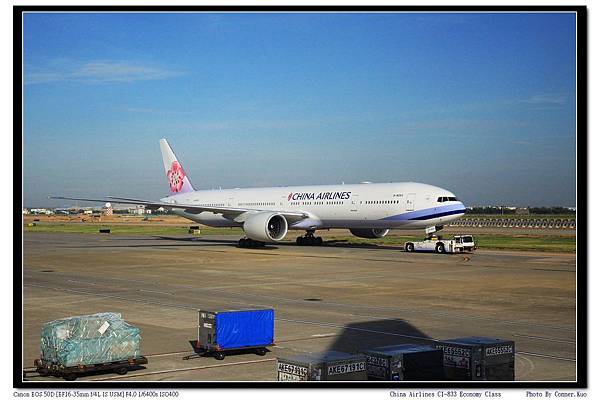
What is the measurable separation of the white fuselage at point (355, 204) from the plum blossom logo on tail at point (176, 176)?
7.15 meters

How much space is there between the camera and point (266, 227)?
4953 cm

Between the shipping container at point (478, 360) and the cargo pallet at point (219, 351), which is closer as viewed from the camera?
the shipping container at point (478, 360)

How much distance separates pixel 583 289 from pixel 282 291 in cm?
1683

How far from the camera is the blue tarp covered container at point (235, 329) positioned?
15250mm

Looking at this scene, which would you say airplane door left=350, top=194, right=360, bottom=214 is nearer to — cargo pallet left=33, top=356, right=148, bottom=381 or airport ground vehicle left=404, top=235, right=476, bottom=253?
airport ground vehicle left=404, top=235, right=476, bottom=253

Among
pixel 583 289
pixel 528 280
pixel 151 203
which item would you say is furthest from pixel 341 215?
pixel 583 289

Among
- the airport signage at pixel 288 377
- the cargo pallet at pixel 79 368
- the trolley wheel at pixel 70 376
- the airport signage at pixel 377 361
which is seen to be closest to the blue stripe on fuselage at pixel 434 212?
the cargo pallet at pixel 79 368

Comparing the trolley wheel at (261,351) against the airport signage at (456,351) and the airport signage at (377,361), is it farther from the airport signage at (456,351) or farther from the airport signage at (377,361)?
the airport signage at (456,351)

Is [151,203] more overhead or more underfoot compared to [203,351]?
more overhead

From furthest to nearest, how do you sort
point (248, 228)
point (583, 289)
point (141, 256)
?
point (248, 228)
point (141, 256)
point (583, 289)

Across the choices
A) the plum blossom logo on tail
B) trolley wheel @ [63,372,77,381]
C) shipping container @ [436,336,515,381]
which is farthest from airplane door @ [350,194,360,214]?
trolley wheel @ [63,372,77,381]

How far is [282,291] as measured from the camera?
27.4 meters

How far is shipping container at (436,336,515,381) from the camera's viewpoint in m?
12.6

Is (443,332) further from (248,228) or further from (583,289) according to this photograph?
(248,228)
